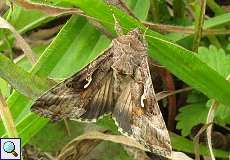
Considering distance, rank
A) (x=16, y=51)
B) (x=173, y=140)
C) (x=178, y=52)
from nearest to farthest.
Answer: (x=178, y=52) < (x=173, y=140) < (x=16, y=51)

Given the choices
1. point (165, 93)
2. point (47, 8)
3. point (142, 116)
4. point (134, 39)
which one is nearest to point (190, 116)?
point (165, 93)

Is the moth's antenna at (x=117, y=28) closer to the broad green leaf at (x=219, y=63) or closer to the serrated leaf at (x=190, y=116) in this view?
the broad green leaf at (x=219, y=63)

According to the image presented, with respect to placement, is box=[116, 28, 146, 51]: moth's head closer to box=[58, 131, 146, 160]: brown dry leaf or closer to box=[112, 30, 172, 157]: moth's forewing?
box=[112, 30, 172, 157]: moth's forewing

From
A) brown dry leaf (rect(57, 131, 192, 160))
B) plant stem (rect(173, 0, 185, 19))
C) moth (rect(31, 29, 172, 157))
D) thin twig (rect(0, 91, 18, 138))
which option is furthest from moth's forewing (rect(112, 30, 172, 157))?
plant stem (rect(173, 0, 185, 19))

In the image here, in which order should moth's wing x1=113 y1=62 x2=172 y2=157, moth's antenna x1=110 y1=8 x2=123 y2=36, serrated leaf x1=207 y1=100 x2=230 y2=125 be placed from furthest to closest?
serrated leaf x1=207 y1=100 x2=230 y2=125
moth's antenna x1=110 y1=8 x2=123 y2=36
moth's wing x1=113 y1=62 x2=172 y2=157

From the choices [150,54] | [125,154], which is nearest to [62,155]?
[125,154]

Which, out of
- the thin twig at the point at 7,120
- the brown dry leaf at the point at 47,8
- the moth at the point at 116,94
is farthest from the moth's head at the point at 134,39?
the thin twig at the point at 7,120

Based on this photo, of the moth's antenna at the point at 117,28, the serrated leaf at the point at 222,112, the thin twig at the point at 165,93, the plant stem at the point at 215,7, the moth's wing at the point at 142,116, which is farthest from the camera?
the plant stem at the point at 215,7

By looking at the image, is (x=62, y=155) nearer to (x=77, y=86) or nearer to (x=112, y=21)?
(x=77, y=86)
